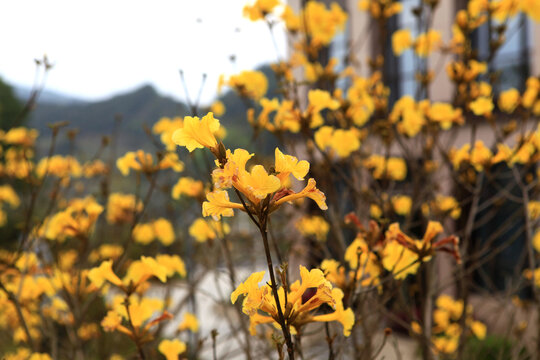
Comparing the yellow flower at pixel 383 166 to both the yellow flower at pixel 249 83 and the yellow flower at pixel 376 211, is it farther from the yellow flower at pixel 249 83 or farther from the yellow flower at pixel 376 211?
the yellow flower at pixel 249 83

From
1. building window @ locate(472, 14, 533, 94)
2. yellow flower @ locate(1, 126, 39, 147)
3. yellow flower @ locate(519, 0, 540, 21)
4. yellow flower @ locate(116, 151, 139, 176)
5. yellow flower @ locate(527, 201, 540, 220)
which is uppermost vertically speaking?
building window @ locate(472, 14, 533, 94)

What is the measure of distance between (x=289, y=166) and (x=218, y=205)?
0.53 ft

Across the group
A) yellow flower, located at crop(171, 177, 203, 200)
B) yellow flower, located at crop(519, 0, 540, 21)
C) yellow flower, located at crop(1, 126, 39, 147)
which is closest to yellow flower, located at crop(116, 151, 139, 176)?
yellow flower, located at crop(171, 177, 203, 200)

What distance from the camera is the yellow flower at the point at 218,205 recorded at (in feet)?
2.80

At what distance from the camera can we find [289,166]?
35.9 inches

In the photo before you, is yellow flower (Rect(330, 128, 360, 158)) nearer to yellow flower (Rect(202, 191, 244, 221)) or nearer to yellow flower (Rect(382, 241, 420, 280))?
yellow flower (Rect(382, 241, 420, 280))

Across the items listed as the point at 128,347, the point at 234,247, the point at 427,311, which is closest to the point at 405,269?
the point at 427,311

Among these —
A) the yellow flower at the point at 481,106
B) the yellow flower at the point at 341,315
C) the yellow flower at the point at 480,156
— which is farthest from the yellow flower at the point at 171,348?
the yellow flower at the point at 481,106

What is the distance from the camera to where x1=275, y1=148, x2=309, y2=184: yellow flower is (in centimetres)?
90

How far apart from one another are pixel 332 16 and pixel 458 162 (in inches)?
54.4

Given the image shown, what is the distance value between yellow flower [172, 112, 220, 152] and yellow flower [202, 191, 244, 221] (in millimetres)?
103

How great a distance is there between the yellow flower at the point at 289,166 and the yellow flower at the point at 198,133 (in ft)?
0.43

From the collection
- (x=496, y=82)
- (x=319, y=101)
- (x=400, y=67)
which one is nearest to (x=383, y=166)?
(x=319, y=101)

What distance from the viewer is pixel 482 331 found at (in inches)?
171
